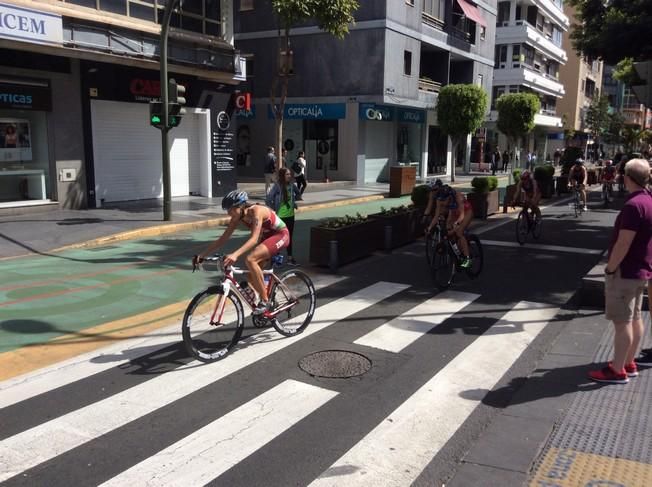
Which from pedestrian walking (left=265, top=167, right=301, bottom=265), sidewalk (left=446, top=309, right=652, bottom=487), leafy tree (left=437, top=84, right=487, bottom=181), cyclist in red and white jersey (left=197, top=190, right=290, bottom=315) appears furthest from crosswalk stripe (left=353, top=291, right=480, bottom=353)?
leafy tree (left=437, top=84, right=487, bottom=181)

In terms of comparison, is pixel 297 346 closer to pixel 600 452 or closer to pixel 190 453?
pixel 190 453

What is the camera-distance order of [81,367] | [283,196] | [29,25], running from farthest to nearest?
[29,25]
[283,196]
[81,367]

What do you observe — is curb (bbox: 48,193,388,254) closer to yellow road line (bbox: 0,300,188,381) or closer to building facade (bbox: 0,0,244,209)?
building facade (bbox: 0,0,244,209)

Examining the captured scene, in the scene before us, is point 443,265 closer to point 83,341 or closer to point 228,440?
point 83,341

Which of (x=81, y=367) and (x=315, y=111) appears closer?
(x=81, y=367)

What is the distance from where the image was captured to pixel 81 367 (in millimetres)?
5832

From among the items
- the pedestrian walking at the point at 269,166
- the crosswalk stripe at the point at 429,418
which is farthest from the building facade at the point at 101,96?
the crosswalk stripe at the point at 429,418

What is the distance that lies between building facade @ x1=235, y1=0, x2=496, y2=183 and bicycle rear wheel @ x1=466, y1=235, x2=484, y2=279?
20756mm

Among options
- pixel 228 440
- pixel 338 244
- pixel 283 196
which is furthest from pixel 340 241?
pixel 228 440

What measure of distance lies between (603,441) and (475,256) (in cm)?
574

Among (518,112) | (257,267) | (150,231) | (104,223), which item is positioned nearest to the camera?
(257,267)

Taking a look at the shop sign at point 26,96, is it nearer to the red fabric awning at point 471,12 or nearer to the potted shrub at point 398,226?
the potted shrub at point 398,226

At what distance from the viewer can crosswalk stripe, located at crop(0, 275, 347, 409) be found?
17.2ft

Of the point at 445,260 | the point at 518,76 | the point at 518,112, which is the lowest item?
the point at 445,260
